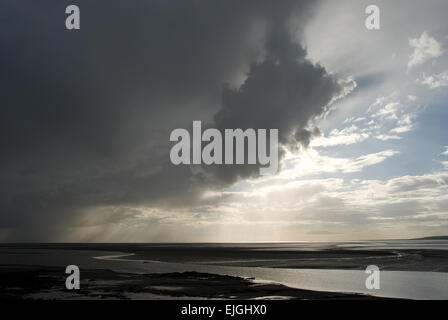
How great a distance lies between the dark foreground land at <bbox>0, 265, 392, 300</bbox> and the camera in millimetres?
29516

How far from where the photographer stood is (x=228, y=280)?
1556 inches

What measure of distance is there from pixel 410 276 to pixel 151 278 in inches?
1199

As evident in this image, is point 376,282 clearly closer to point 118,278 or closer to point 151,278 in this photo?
point 151,278

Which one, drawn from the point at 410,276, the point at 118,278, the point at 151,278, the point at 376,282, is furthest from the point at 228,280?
the point at 410,276

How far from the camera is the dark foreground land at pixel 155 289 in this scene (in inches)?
1162

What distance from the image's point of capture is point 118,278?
41.2 meters

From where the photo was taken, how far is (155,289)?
3312 cm
